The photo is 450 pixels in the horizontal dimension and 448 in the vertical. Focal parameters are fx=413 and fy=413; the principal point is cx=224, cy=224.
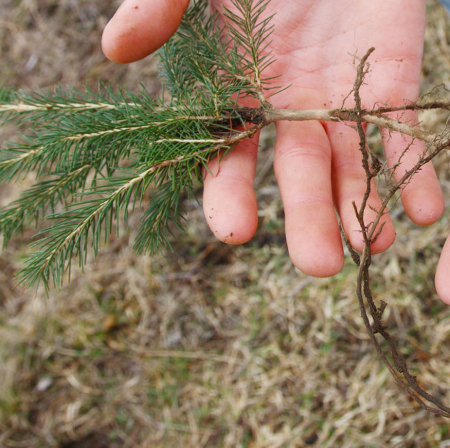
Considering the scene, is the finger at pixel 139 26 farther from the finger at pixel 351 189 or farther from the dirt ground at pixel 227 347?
the dirt ground at pixel 227 347

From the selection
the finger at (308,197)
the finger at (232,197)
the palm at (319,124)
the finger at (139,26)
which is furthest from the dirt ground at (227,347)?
the finger at (139,26)

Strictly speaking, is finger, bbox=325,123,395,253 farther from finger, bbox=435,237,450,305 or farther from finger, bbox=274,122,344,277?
finger, bbox=435,237,450,305

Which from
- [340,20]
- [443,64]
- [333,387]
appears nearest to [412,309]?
[333,387]

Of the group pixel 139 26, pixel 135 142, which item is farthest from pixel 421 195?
pixel 139 26

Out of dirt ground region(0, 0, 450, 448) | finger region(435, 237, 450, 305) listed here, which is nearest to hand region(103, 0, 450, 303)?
finger region(435, 237, 450, 305)

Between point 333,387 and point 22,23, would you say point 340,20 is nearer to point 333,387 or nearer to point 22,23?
point 333,387

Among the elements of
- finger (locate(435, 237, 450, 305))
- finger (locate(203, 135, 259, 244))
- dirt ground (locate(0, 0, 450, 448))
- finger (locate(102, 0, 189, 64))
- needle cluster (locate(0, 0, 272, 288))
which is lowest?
dirt ground (locate(0, 0, 450, 448))
